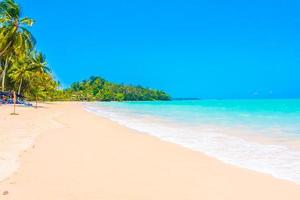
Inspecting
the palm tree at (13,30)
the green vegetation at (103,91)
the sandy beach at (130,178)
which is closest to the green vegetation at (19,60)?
the palm tree at (13,30)

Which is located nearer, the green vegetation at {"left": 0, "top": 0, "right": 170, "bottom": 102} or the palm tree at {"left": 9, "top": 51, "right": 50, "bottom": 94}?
the green vegetation at {"left": 0, "top": 0, "right": 170, "bottom": 102}

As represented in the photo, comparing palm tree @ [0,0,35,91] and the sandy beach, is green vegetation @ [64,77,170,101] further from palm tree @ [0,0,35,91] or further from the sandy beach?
the sandy beach

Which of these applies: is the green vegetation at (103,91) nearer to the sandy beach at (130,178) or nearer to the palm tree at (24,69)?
the palm tree at (24,69)

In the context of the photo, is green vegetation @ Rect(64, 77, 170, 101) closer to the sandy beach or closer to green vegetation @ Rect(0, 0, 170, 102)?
green vegetation @ Rect(0, 0, 170, 102)

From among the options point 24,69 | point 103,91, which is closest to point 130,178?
point 24,69

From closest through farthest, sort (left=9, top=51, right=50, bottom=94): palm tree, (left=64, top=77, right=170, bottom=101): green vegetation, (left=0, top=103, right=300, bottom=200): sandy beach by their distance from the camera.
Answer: (left=0, top=103, right=300, bottom=200): sandy beach < (left=9, top=51, right=50, bottom=94): palm tree < (left=64, top=77, right=170, bottom=101): green vegetation

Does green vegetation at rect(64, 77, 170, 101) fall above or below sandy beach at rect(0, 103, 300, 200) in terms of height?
above

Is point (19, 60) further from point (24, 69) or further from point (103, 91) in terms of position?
point (103, 91)

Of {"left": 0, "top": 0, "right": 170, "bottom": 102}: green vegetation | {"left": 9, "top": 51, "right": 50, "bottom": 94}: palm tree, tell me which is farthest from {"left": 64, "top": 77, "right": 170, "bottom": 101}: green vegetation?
{"left": 9, "top": 51, "right": 50, "bottom": 94}: palm tree

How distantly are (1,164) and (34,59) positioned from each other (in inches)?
2080

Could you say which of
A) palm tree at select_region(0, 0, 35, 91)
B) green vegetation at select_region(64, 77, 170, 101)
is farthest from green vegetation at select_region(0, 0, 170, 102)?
green vegetation at select_region(64, 77, 170, 101)

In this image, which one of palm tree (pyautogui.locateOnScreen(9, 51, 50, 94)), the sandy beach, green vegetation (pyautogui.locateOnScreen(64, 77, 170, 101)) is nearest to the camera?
the sandy beach

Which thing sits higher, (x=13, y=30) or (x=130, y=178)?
(x=13, y=30)

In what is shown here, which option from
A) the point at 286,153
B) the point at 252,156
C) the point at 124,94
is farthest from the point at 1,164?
the point at 124,94
